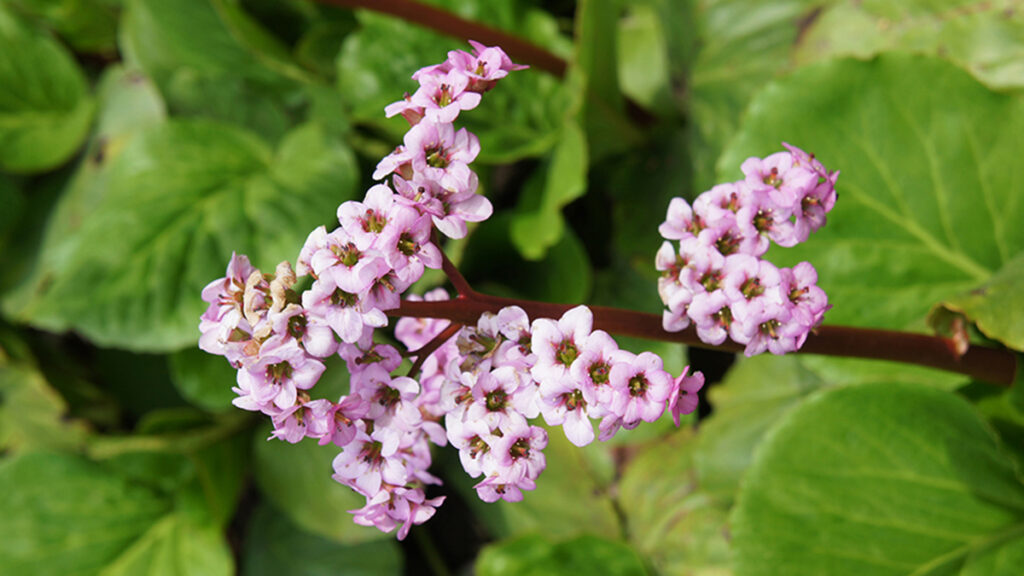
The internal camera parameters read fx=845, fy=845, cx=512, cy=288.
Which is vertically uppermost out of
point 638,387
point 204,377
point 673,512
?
point 638,387

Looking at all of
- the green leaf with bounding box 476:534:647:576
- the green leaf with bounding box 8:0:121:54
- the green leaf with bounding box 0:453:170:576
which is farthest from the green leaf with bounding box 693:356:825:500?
the green leaf with bounding box 8:0:121:54

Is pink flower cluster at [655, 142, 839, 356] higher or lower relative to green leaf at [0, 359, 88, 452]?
higher

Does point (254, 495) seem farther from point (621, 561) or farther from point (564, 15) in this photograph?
point (564, 15)

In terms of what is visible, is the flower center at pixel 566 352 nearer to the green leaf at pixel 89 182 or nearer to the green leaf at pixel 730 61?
the green leaf at pixel 730 61

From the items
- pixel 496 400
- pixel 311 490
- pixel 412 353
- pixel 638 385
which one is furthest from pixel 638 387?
pixel 311 490

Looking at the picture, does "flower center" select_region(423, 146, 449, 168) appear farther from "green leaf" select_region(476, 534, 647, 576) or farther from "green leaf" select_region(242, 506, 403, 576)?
"green leaf" select_region(242, 506, 403, 576)

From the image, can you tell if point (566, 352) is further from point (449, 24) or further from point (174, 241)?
point (174, 241)
